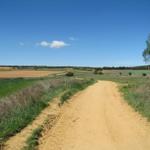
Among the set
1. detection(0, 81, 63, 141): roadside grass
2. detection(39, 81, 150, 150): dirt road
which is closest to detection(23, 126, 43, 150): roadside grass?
detection(39, 81, 150, 150): dirt road

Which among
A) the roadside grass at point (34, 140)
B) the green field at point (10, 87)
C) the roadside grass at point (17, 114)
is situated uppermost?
the green field at point (10, 87)

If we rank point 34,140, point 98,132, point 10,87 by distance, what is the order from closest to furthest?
point 34,140
point 98,132
point 10,87

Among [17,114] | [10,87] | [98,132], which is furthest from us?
[10,87]

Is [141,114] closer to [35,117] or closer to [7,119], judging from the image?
[35,117]

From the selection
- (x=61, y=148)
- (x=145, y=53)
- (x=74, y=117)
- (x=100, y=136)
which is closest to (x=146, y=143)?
(x=100, y=136)

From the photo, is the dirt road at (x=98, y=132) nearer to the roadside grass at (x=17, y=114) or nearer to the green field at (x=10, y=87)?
the roadside grass at (x=17, y=114)

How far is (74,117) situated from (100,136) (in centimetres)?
447

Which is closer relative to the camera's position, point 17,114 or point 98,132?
point 98,132

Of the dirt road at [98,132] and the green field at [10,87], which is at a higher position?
the green field at [10,87]

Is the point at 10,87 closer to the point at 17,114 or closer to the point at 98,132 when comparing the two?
the point at 17,114

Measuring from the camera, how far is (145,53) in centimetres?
7650

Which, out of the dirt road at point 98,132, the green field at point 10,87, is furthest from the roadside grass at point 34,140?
the green field at point 10,87

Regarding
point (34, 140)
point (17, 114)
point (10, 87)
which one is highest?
point (10, 87)

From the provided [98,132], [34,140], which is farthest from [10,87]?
[34,140]
